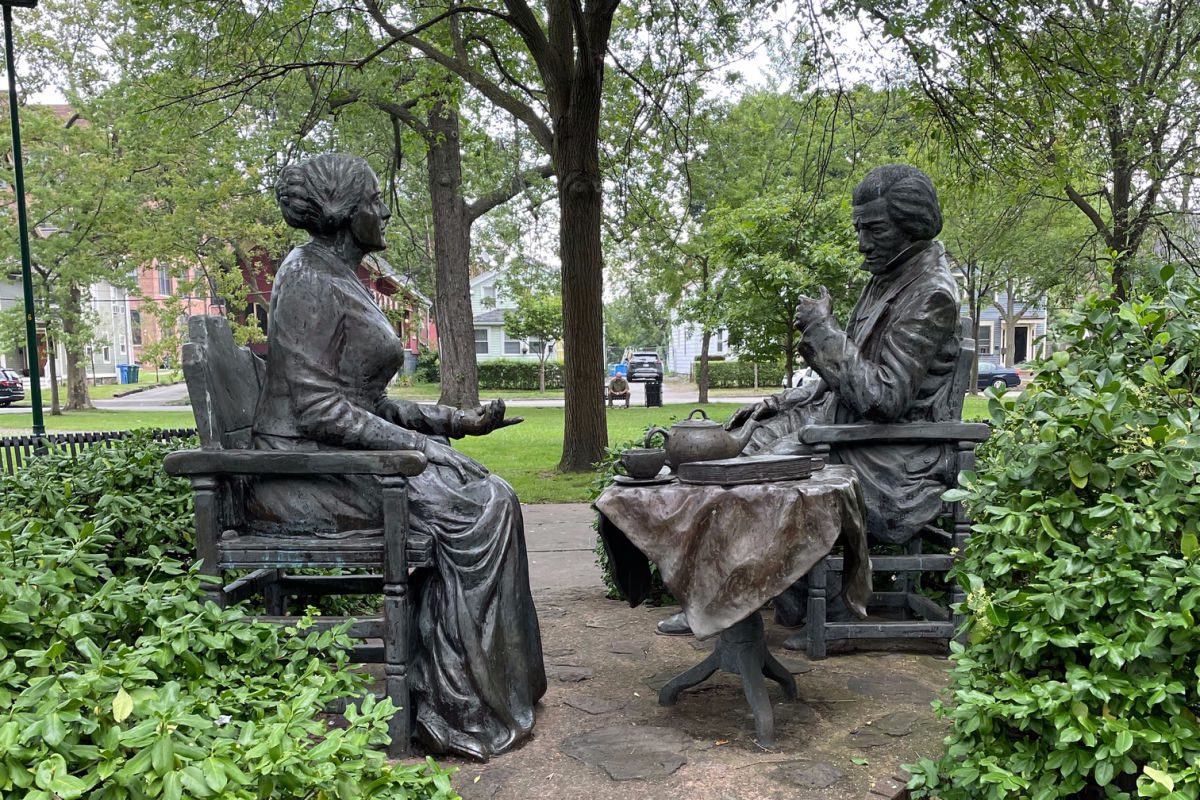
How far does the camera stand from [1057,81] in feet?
23.7

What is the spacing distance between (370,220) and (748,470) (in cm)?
169

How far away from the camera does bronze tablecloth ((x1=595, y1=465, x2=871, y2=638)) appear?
298 cm

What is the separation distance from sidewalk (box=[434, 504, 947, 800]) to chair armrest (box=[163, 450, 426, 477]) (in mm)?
1023

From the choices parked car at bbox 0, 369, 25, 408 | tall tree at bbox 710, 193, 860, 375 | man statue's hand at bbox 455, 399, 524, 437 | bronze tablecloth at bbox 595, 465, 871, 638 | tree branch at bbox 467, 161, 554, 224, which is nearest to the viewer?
bronze tablecloth at bbox 595, 465, 871, 638

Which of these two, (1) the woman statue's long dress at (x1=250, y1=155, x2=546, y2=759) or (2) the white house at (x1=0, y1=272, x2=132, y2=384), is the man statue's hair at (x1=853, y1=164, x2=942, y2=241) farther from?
(2) the white house at (x1=0, y1=272, x2=132, y2=384)

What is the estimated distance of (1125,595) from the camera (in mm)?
2072

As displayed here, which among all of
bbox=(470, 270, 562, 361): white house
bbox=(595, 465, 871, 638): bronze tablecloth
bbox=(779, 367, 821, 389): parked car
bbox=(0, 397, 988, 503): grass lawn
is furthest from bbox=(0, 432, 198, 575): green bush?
bbox=(470, 270, 562, 361): white house

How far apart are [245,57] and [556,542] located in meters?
6.80

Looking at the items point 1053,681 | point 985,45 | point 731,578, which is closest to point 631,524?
point 731,578

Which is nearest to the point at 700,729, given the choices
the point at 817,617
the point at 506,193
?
the point at 817,617

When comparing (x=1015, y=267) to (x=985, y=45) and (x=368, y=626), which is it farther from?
(x=368, y=626)

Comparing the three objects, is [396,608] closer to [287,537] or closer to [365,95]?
[287,537]

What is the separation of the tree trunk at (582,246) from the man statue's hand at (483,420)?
5989 millimetres

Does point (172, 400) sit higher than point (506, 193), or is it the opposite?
point (506, 193)
